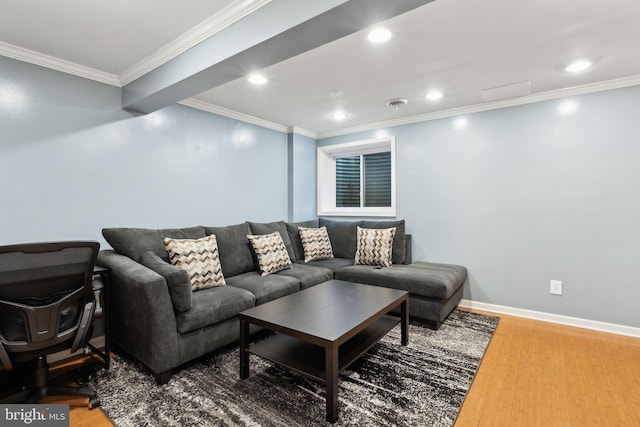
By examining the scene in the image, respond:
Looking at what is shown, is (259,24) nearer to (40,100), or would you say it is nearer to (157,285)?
(157,285)

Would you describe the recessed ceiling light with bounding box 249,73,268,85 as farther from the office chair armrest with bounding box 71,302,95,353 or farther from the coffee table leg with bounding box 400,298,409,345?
the coffee table leg with bounding box 400,298,409,345

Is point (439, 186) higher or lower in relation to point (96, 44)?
lower

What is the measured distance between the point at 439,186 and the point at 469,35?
195 cm

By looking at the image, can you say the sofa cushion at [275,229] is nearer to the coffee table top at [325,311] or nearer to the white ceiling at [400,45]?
the coffee table top at [325,311]

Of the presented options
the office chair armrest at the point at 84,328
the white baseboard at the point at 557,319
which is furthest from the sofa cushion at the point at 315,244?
the office chair armrest at the point at 84,328

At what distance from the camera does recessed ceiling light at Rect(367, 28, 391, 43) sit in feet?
6.46

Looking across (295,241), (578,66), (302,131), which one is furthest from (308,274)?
(578,66)

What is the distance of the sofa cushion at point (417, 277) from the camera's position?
9.31 ft

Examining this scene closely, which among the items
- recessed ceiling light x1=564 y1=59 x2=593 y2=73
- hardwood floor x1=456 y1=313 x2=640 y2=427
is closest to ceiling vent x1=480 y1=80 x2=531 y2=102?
recessed ceiling light x1=564 y1=59 x2=593 y2=73

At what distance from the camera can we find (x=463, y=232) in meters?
3.55

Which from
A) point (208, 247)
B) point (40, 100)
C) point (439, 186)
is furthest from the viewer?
point (439, 186)

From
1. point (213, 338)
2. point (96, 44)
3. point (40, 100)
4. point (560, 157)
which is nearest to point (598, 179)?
point (560, 157)

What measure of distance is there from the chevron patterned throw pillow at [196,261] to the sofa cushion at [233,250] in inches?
12.8

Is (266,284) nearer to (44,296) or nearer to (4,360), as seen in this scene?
(44,296)
